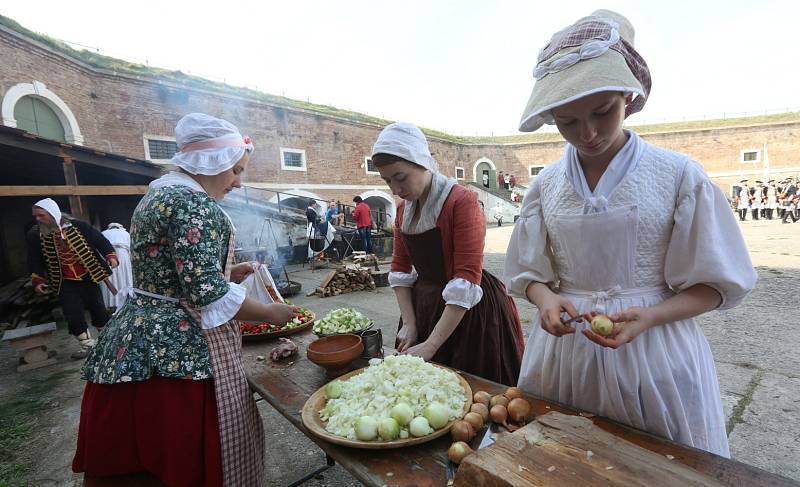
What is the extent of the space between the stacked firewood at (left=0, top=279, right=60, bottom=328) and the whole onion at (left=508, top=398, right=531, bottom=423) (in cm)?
908

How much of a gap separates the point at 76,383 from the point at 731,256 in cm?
595

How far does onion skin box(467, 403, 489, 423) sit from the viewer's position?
4.16 feet

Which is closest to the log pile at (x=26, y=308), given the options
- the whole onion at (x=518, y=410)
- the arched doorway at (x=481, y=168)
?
the whole onion at (x=518, y=410)

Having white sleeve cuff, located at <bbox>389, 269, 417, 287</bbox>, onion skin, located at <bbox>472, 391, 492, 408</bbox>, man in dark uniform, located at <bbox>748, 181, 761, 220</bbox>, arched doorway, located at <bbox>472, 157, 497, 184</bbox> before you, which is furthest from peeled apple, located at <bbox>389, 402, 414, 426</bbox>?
arched doorway, located at <bbox>472, 157, 497, 184</bbox>

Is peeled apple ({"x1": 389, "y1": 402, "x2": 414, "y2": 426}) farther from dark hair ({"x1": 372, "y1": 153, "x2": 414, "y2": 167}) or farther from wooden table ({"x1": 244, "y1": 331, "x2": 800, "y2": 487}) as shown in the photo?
dark hair ({"x1": 372, "y1": 153, "x2": 414, "y2": 167})

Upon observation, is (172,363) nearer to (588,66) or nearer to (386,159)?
(386,159)

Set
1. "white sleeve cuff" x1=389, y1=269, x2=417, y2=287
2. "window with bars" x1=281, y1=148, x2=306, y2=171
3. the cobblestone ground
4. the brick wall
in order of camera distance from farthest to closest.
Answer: "window with bars" x1=281, y1=148, x2=306, y2=171, the brick wall, the cobblestone ground, "white sleeve cuff" x1=389, y1=269, x2=417, y2=287

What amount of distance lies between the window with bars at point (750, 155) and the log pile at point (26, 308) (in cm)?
4184

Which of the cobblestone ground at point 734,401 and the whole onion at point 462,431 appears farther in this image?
the cobblestone ground at point 734,401

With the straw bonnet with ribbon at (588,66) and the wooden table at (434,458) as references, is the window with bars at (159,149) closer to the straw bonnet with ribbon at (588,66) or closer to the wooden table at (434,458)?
the wooden table at (434,458)

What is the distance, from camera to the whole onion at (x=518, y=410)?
1238 millimetres

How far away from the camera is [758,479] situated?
0.88m

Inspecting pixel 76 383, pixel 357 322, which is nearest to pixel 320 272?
pixel 76 383

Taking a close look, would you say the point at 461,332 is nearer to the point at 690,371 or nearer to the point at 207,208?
the point at 690,371
